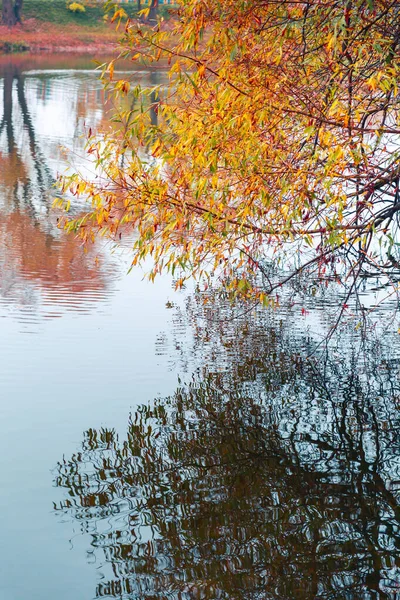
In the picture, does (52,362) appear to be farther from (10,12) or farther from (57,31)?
(57,31)

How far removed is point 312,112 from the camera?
9453 mm

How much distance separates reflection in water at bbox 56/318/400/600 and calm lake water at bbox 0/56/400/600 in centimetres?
2

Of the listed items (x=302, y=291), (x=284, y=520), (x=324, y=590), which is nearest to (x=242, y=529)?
(x=284, y=520)

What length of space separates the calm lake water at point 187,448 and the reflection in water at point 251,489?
20 millimetres

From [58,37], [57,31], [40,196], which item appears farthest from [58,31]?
[40,196]

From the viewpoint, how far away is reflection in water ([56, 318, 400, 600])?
258 inches

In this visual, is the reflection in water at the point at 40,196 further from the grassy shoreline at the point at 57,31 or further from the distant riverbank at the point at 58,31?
the distant riverbank at the point at 58,31

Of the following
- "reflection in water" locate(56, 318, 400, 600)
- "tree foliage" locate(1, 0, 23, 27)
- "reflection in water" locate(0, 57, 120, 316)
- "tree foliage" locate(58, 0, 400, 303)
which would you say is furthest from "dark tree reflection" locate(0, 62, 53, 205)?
"tree foliage" locate(1, 0, 23, 27)

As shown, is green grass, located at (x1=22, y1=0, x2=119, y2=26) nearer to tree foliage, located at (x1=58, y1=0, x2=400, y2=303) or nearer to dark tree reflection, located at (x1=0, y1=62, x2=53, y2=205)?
dark tree reflection, located at (x1=0, y1=62, x2=53, y2=205)

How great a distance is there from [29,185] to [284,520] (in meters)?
17.4

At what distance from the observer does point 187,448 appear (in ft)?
28.5

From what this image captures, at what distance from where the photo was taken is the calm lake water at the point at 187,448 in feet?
21.8

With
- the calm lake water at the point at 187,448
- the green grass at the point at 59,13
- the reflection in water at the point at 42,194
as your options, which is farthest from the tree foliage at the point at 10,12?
the calm lake water at the point at 187,448

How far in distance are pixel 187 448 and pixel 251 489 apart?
1007 millimetres
